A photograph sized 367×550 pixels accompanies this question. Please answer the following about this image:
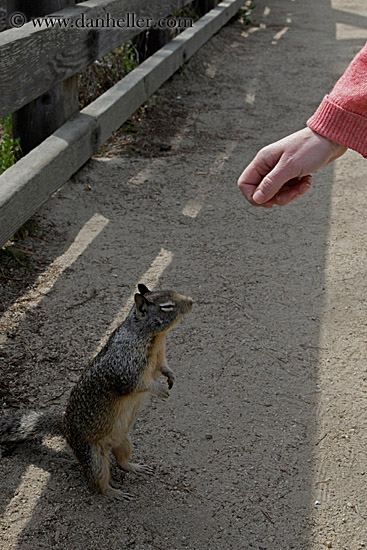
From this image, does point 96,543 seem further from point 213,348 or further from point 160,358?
point 213,348

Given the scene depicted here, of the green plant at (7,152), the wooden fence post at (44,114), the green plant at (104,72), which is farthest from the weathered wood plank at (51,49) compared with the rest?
the green plant at (104,72)

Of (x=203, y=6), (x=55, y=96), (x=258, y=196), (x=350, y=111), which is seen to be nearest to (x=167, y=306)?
(x=258, y=196)

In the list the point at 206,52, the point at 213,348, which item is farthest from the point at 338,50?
the point at 213,348

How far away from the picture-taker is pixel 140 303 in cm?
242

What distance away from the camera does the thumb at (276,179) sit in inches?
80.3

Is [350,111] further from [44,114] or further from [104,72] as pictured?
[104,72]

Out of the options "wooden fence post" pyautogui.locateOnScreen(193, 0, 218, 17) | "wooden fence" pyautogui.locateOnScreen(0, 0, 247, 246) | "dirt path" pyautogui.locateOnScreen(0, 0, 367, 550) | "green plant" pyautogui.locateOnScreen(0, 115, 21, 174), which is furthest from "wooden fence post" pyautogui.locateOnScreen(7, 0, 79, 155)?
"wooden fence post" pyautogui.locateOnScreen(193, 0, 218, 17)

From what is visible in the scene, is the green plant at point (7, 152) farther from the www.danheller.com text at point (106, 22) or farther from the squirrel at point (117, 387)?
the squirrel at point (117, 387)

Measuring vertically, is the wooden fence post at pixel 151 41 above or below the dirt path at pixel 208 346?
above

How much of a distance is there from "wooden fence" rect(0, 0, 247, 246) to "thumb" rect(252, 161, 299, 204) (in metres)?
1.84

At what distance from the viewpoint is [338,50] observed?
376 inches

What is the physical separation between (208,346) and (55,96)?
7.21 feet

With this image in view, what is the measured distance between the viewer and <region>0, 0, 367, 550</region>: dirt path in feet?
8.10

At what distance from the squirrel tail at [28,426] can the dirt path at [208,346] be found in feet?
0.37
